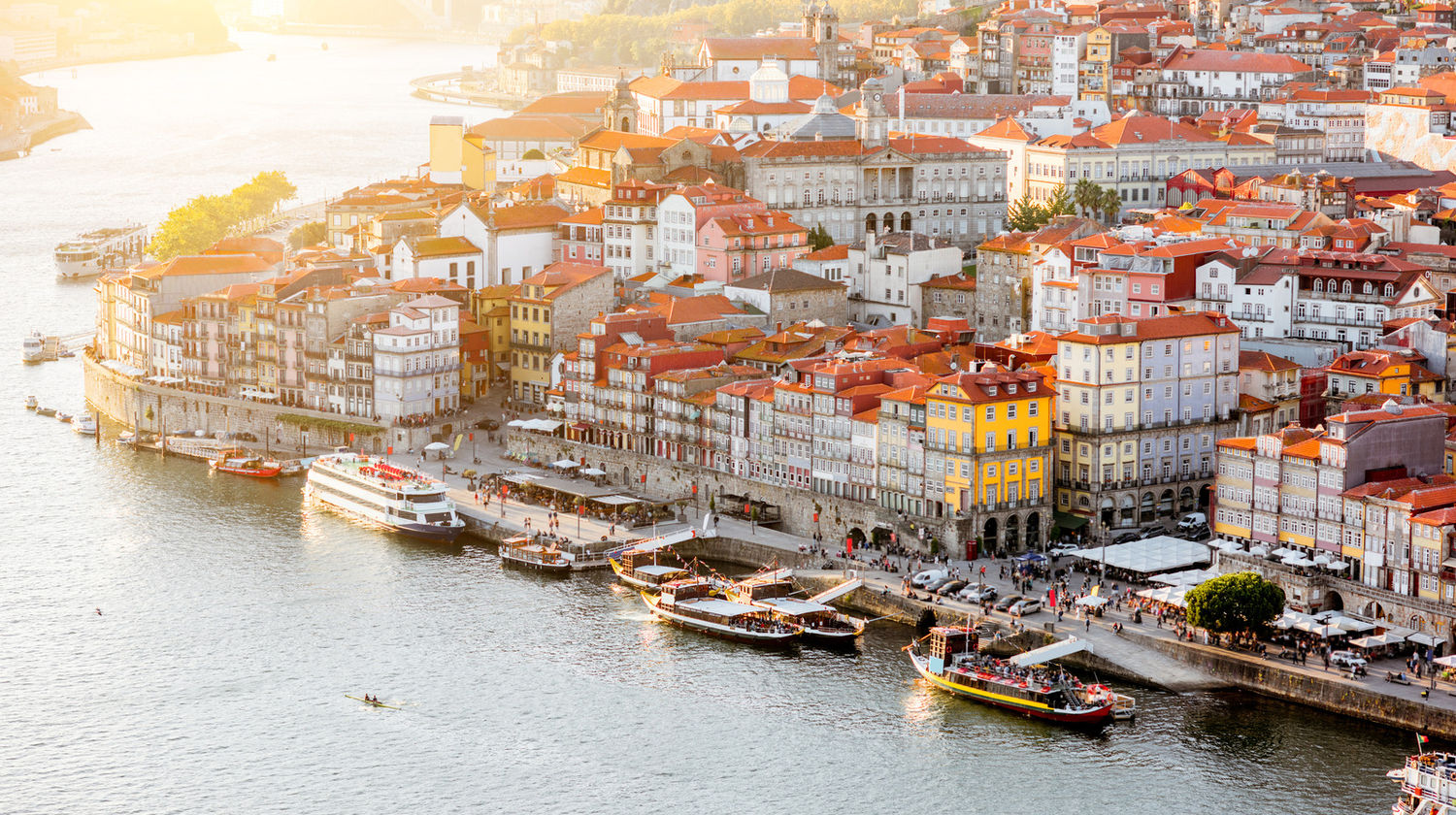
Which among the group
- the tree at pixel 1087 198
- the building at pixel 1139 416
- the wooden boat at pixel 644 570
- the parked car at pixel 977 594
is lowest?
the wooden boat at pixel 644 570

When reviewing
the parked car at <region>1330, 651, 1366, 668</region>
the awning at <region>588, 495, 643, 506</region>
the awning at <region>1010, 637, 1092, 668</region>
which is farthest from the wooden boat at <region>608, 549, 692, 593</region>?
the parked car at <region>1330, 651, 1366, 668</region>

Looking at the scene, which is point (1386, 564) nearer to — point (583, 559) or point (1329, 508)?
point (1329, 508)

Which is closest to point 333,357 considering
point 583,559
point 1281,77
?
point 583,559

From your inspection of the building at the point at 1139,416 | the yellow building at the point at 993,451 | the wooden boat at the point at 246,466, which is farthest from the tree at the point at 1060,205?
the wooden boat at the point at 246,466

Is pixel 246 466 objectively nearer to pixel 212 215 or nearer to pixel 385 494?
pixel 385 494

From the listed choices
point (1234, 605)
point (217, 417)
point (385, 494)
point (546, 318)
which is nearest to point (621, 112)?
point (546, 318)

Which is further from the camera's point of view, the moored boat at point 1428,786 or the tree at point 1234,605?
the tree at point 1234,605

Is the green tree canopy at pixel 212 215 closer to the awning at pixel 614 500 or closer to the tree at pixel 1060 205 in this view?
the tree at pixel 1060 205
